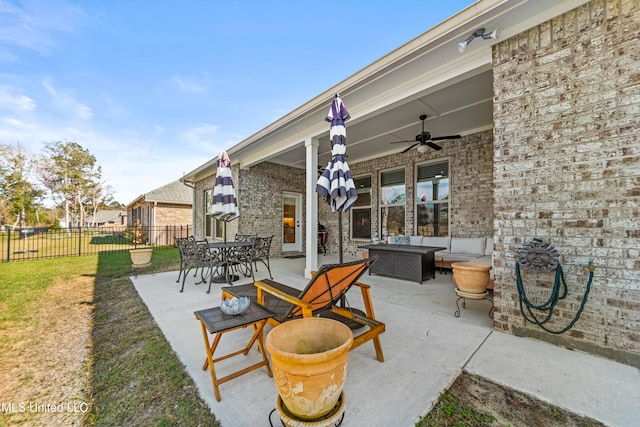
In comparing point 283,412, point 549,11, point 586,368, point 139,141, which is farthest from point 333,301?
point 139,141

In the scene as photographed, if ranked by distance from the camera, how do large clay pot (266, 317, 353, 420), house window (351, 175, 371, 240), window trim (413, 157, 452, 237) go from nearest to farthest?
large clay pot (266, 317, 353, 420) → window trim (413, 157, 452, 237) → house window (351, 175, 371, 240)

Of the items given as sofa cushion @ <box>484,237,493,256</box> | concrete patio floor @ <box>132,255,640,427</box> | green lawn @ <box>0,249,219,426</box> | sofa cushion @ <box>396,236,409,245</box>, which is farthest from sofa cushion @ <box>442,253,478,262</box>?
green lawn @ <box>0,249,219,426</box>

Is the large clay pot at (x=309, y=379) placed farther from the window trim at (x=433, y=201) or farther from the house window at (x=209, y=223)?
the house window at (x=209, y=223)

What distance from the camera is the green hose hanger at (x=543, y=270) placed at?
2141mm

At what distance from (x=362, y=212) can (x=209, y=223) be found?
6.21 m

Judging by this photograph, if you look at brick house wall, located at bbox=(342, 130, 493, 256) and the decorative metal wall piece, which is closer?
the decorative metal wall piece

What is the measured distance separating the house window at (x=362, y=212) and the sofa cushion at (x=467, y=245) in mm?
2734

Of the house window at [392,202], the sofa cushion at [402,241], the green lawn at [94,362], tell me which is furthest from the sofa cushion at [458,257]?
the green lawn at [94,362]

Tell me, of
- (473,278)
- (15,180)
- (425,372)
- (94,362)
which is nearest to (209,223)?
(94,362)

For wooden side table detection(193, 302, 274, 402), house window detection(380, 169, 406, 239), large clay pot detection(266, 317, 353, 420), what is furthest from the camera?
house window detection(380, 169, 406, 239)

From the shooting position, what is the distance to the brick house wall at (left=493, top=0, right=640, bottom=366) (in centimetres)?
195

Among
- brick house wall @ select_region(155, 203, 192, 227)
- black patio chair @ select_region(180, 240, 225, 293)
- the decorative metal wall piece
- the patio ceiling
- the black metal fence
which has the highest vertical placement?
the patio ceiling

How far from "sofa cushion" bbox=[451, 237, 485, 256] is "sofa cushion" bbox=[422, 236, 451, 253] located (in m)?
0.14

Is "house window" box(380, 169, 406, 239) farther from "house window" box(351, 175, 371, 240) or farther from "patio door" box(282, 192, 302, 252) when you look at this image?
"patio door" box(282, 192, 302, 252)
